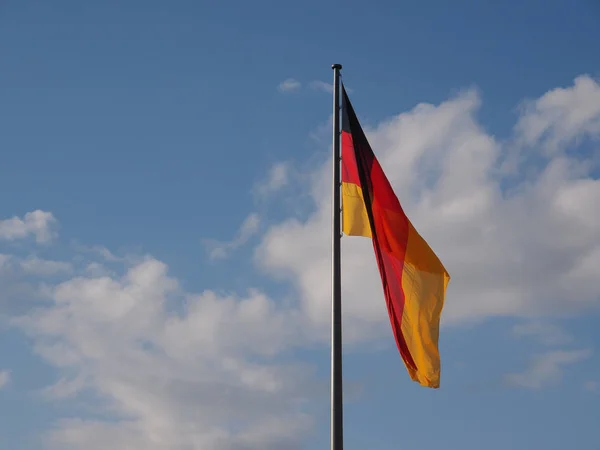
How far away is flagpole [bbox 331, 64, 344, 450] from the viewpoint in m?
20.1

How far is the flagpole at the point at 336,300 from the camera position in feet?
66.1

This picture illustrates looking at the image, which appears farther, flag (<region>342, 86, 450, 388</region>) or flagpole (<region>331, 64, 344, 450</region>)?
flag (<region>342, 86, 450, 388</region>)

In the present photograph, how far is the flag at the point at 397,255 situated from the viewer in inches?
903

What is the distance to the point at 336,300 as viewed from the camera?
21453 millimetres

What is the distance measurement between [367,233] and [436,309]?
264 centimetres

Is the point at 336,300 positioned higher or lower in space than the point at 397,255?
lower

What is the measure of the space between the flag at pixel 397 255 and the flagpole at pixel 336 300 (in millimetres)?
639

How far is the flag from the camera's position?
22938mm

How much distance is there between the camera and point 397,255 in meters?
23.8

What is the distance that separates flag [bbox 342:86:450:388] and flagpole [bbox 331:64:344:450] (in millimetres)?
639

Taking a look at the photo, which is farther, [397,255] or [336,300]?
[397,255]

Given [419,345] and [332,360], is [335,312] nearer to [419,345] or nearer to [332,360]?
[332,360]

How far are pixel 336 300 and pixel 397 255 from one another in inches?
120

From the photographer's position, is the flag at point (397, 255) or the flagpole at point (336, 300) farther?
the flag at point (397, 255)
